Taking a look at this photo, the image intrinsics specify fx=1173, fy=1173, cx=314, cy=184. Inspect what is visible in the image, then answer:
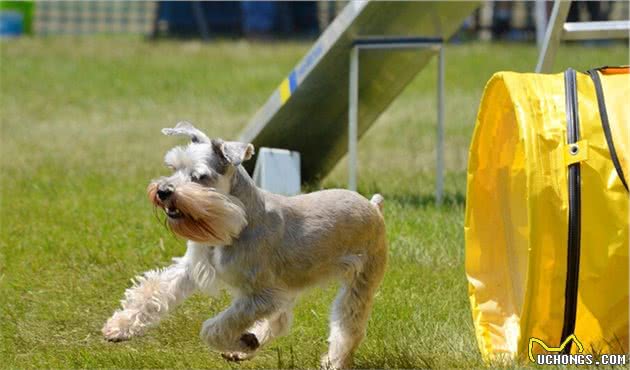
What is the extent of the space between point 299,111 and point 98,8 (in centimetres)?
1953

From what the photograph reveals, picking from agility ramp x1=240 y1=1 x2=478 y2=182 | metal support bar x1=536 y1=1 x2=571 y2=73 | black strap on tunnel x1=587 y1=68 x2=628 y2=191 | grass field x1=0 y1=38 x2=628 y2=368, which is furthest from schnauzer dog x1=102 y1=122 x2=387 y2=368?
agility ramp x1=240 y1=1 x2=478 y2=182

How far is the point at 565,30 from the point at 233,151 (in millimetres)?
2736

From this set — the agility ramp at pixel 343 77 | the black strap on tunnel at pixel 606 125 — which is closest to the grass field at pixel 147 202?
the agility ramp at pixel 343 77

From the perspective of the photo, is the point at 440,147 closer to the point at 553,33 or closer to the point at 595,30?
the point at 553,33

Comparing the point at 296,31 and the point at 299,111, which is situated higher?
the point at 299,111

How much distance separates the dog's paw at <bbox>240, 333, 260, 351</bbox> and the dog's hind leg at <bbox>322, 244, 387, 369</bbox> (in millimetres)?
421

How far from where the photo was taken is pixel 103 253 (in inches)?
282

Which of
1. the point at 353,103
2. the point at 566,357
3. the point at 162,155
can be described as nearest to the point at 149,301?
the point at 566,357

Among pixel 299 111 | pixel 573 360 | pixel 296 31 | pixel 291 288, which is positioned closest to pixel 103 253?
pixel 299 111

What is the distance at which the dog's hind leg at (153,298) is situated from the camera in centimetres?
480

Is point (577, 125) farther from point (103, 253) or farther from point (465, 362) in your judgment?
point (103, 253)

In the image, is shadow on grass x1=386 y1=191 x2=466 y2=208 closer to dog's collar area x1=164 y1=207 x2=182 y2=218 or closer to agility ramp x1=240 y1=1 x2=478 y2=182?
agility ramp x1=240 y1=1 x2=478 y2=182

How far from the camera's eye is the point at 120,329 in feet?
15.7

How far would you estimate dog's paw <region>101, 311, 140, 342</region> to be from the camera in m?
4.79
